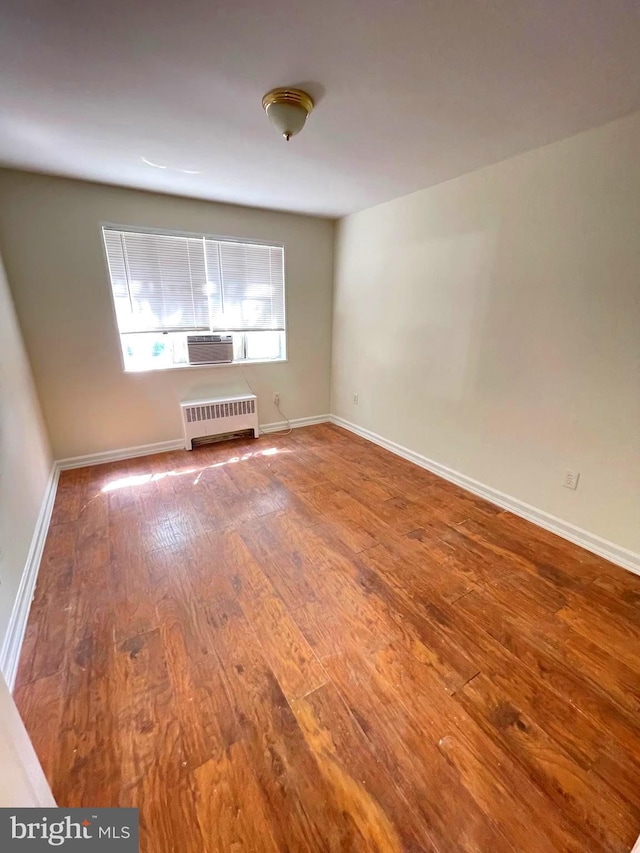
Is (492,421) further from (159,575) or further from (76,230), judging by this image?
(76,230)

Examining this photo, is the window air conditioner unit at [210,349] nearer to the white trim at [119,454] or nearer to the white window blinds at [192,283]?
the white window blinds at [192,283]

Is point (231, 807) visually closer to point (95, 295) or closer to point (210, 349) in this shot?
point (210, 349)

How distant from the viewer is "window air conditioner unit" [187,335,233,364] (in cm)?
332

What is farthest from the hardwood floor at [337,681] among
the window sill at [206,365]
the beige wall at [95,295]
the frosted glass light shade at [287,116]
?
the frosted glass light shade at [287,116]

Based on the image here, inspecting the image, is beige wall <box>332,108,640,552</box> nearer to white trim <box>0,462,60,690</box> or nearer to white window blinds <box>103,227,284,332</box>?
white window blinds <box>103,227,284,332</box>

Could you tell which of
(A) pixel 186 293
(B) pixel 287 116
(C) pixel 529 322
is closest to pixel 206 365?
(A) pixel 186 293

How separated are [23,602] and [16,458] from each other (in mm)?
809

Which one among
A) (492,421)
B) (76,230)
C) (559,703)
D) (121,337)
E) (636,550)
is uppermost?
(76,230)

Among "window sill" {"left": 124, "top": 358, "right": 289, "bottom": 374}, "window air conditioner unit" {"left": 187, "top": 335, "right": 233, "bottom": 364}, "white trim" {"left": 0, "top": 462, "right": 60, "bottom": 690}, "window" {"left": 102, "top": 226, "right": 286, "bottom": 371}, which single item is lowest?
"white trim" {"left": 0, "top": 462, "right": 60, "bottom": 690}

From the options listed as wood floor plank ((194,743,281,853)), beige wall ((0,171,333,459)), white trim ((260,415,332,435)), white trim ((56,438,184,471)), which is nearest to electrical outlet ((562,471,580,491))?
wood floor plank ((194,743,281,853))


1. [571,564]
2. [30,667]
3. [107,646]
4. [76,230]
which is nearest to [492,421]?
[571,564]

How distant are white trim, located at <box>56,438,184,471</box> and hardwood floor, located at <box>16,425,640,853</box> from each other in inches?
36.3

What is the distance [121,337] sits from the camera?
3.03 meters

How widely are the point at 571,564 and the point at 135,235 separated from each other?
12.9 feet
